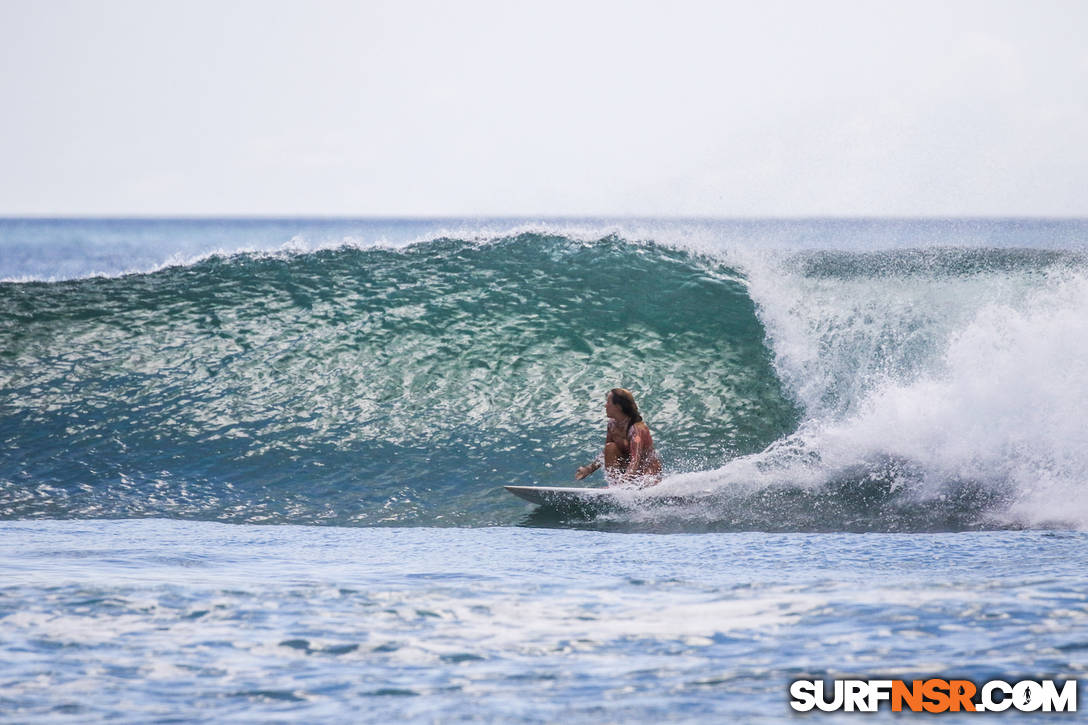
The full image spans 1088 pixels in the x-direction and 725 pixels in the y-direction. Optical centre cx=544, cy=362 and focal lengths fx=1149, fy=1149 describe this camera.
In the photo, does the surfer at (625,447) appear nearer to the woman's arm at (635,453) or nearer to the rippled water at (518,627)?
the woman's arm at (635,453)

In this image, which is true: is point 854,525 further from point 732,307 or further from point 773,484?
point 732,307

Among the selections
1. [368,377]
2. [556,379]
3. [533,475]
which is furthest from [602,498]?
[368,377]

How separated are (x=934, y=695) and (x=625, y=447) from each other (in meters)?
4.98

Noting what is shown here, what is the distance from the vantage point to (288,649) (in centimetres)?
480

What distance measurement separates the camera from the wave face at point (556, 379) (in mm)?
8938

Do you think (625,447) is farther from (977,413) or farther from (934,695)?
(934,695)

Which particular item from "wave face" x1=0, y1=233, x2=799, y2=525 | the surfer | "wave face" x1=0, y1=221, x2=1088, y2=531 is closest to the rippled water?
the surfer

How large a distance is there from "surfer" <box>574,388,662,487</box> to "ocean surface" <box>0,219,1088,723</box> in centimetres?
31

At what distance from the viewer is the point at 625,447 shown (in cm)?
899

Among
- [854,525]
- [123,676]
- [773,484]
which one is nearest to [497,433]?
[773,484]

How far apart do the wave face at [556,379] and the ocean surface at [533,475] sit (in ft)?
0.13

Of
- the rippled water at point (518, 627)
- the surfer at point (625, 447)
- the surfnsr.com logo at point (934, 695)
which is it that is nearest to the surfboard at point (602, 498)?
the surfer at point (625, 447)

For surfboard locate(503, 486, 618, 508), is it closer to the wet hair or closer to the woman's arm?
the woman's arm

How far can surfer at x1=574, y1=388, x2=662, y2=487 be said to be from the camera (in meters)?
8.82
